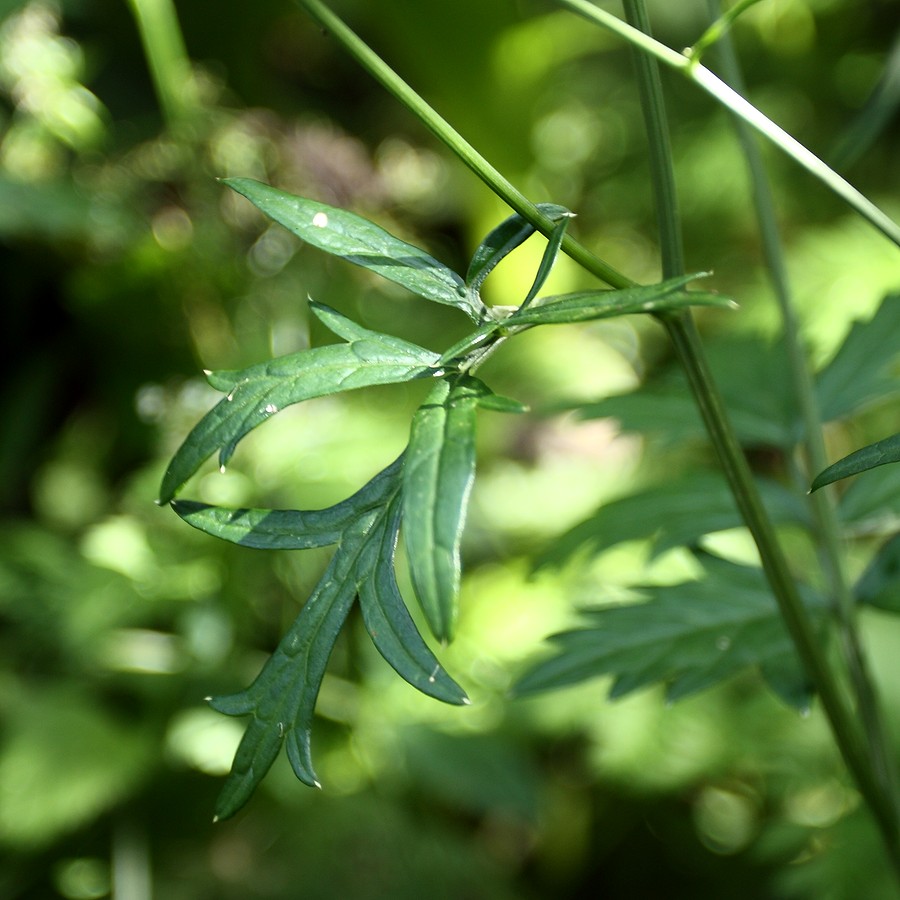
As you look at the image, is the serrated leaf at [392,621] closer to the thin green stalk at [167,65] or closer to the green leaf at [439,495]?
the green leaf at [439,495]

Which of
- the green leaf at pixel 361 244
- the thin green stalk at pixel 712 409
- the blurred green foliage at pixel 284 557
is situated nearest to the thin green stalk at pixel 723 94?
the thin green stalk at pixel 712 409

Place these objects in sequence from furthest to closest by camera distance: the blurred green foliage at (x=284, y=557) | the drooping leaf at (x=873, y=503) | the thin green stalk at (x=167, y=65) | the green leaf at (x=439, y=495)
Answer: the thin green stalk at (x=167, y=65) → the blurred green foliage at (x=284, y=557) → the drooping leaf at (x=873, y=503) → the green leaf at (x=439, y=495)

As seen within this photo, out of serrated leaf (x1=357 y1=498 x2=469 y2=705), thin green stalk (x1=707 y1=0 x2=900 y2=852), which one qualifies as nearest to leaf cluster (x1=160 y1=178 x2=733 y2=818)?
serrated leaf (x1=357 y1=498 x2=469 y2=705)

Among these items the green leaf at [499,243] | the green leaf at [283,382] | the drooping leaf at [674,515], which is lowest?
the green leaf at [283,382]

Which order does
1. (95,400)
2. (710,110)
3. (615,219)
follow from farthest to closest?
(710,110)
(615,219)
(95,400)

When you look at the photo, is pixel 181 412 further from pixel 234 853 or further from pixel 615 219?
pixel 615 219

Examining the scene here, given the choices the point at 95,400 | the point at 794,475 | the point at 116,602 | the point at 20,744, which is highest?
the point at 95,400

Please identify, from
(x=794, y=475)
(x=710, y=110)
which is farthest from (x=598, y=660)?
(x=710, y=110)
